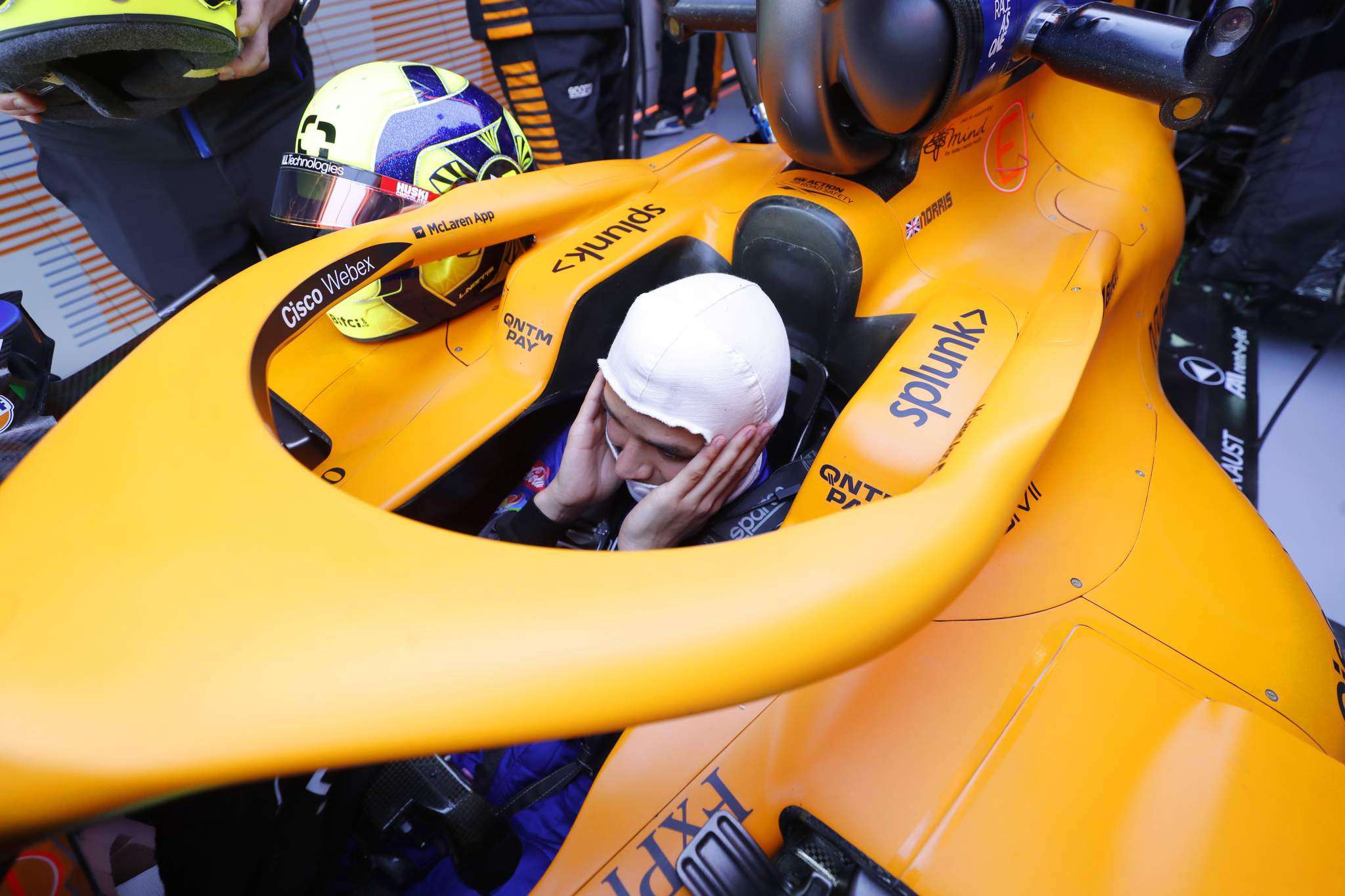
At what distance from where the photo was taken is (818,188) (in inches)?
44.6

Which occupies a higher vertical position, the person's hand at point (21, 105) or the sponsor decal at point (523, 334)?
the sponsor decal at point (523, 334)

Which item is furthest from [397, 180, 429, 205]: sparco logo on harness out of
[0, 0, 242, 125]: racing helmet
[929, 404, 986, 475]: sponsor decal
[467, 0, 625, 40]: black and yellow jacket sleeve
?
[467, 0, 625, 40]: black and yellow jacket sleeve

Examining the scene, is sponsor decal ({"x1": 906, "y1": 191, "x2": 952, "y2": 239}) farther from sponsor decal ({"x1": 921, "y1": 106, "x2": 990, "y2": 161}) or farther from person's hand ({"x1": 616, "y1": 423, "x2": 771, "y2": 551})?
person's hand ({"x1": 616, "y1": 423, "x2": 771, "y2": 551})

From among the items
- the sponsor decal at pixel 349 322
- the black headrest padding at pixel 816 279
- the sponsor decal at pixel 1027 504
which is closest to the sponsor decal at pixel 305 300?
the sponsor decal at pixel 349 322

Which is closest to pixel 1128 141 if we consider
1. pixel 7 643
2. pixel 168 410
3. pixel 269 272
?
pixel 269 272

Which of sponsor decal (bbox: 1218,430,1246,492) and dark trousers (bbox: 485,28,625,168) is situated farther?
dark trousers (bbox: 485,28,625,168)

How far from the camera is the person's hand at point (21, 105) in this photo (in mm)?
1223

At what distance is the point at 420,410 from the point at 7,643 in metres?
0.77

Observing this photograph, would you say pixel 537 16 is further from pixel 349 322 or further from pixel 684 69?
pixel 684 69

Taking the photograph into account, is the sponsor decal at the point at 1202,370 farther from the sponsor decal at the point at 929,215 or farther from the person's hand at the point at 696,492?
the person's hand at the point at 696,492

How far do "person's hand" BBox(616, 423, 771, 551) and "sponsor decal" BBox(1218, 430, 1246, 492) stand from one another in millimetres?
1632

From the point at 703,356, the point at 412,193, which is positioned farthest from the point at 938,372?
the point at 412,193

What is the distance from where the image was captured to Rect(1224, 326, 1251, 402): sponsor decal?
2039mm

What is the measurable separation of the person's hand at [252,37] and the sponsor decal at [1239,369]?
2.64 meters
